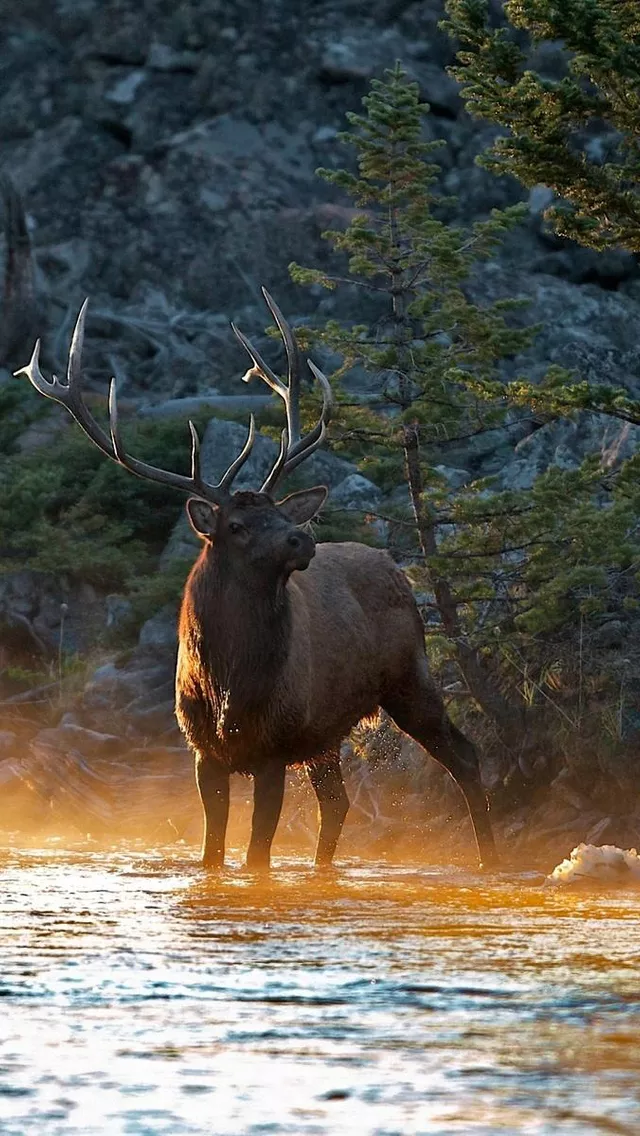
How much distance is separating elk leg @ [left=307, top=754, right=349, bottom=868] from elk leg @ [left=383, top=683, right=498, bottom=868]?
0.50 m

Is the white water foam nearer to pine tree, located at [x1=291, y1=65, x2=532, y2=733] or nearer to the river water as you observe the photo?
the river water

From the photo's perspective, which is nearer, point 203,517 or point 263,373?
point 203,517

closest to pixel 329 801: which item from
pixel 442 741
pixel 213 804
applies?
pixel 442 741

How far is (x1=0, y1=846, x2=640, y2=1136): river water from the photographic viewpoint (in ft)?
10.5

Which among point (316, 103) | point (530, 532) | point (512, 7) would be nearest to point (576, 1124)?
point (512, 7)

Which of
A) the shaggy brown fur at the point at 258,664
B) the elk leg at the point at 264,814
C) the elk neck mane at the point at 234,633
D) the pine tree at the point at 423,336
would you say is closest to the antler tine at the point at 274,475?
the shaggy brown fur at the point at 258,664

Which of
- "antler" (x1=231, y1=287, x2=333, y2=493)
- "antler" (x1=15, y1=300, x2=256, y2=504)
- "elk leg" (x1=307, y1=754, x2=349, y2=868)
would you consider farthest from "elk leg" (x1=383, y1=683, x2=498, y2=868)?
"antler" (x1=15, y1=300, x2=256, y2=504)

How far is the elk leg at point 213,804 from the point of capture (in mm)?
9203

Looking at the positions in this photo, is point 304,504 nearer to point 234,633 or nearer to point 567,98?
point 234,633

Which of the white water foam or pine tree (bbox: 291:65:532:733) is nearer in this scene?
the white water foam

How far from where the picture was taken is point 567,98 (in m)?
9.41

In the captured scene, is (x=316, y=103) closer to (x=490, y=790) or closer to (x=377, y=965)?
(x=490, y=790)

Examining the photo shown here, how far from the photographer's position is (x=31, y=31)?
37.1 metres

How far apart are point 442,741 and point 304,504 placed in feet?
6.74
